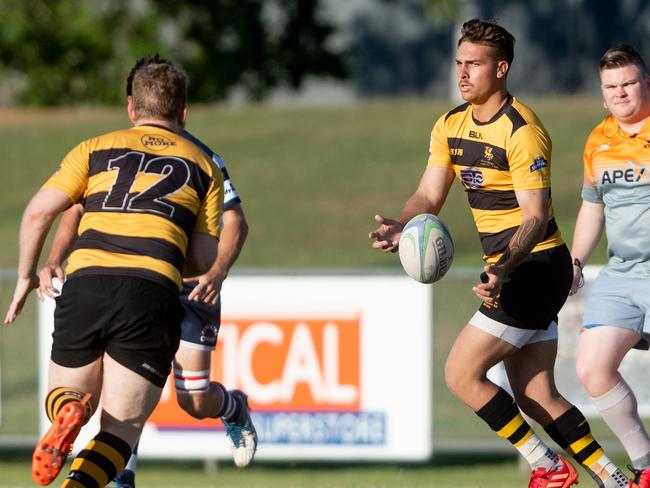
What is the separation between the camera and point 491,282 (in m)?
5.77

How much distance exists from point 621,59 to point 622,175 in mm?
609

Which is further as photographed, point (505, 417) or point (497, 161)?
point (505, 417)

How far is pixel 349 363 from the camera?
1011cm

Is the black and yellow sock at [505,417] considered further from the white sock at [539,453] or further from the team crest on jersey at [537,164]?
the team crest on jersey at [537,164]

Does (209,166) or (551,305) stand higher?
(209,166)

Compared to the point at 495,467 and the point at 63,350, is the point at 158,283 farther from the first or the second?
the point at 495,467

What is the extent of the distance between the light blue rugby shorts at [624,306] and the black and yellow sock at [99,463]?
2.61m

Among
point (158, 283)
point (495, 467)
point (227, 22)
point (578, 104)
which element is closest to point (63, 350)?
point (158, 283)

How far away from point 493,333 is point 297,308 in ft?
13.1

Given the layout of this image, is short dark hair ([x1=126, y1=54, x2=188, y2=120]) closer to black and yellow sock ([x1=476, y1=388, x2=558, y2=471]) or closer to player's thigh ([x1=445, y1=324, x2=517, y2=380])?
player's thigh ([x1=445, y1=324, x2=517, y2=380])

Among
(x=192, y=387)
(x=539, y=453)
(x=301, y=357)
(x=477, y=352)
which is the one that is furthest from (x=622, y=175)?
(x=301, y=357)

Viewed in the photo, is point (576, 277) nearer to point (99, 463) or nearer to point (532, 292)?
point (532, 292)

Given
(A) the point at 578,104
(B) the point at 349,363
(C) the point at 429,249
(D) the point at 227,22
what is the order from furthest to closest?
(D) the point at 227,22
(A) the point at 578,104
(B) the point at 349,363
(C) the point at 429,249

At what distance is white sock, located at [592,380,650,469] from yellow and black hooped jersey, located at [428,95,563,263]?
37.1 inches
